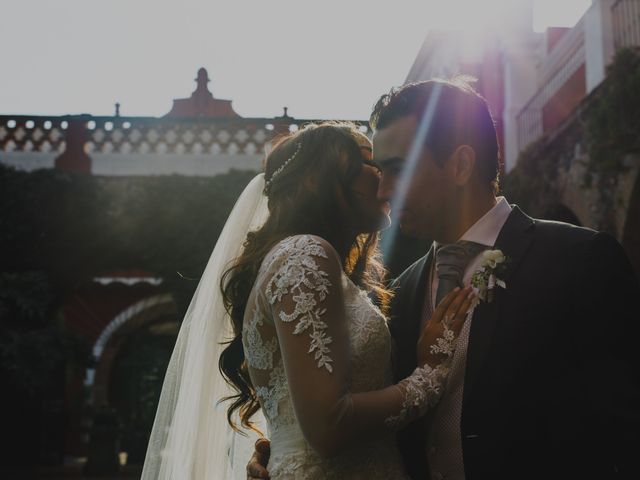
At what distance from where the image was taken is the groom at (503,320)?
231 centimetres

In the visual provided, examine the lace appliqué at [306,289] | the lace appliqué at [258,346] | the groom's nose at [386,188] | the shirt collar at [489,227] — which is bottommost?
the lace appliqué at [258,346]

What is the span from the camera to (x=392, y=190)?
2662mm

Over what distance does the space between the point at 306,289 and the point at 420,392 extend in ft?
1.48

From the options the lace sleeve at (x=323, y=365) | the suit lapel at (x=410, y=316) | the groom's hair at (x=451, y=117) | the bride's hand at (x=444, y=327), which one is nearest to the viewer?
the lace sleeve at (x=323, y=365)

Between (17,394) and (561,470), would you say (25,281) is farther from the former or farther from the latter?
(561,470)

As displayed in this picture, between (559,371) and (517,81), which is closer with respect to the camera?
(559,371)

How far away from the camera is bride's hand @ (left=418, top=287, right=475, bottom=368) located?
8.14 ft

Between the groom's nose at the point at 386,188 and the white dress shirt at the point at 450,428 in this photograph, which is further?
the groom's nose at the point at 386,188

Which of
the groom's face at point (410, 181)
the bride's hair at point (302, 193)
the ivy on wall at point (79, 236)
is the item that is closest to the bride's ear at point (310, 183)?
the bride's hair at point (302, 193)

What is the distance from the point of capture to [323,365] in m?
2.26

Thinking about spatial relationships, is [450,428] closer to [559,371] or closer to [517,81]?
[559,371]

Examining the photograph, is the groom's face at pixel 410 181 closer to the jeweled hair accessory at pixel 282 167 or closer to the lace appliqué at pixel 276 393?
the jeweled hair accessory at pixel 282 167

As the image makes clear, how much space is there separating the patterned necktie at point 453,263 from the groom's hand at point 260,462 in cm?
79

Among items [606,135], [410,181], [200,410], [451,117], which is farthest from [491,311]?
[606,135]
